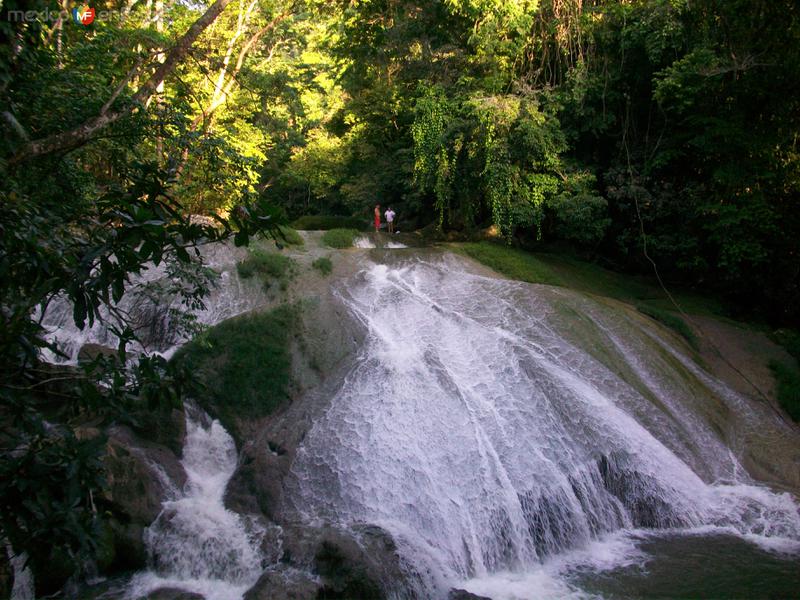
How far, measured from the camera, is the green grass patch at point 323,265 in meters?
13.3

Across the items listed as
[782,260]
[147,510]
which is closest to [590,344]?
[782,260]

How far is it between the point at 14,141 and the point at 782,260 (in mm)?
16011

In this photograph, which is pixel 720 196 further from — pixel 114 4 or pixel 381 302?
pixel 114 4

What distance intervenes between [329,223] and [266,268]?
524 inches

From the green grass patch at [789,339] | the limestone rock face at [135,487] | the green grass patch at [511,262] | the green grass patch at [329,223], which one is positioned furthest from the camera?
the green grass patch at [329,223]

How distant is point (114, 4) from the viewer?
40.8 feet

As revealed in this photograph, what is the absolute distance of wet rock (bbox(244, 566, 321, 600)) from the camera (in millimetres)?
6473

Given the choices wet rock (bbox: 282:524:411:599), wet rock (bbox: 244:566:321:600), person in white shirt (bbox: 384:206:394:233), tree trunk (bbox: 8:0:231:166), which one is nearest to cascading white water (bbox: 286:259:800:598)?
wet rock (bbox: 282:524:411:599)

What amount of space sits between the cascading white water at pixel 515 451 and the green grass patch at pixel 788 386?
97cm

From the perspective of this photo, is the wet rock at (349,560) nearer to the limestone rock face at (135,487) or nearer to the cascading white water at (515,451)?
the cascading white water at (515,451)

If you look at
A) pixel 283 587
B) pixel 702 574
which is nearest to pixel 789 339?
pixel 702 574

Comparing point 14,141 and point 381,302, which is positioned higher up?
point 14,141

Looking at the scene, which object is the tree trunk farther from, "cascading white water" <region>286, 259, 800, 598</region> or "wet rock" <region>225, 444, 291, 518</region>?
"cascading white water" <region>286, 259, 800, 598</region>

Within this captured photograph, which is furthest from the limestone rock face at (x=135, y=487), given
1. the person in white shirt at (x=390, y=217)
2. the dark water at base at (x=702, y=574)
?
the person in white shirt at (x=390, y=217)
